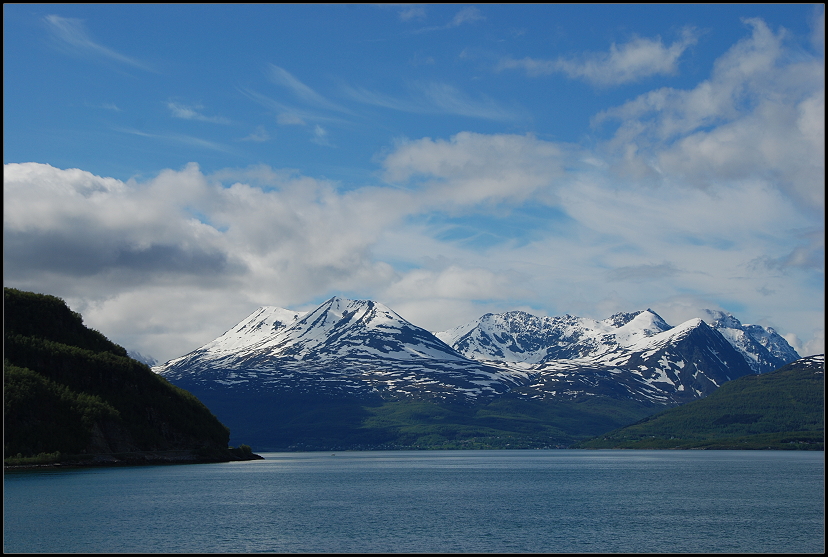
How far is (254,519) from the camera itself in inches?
3875

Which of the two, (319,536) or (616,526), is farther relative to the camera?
(616,526)

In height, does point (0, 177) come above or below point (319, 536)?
above

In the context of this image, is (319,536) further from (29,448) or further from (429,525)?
(29,448)

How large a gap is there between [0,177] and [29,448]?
154 meters

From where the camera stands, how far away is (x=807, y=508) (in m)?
112

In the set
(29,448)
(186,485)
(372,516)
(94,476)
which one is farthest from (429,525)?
(29,448)

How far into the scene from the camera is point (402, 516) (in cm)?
10131

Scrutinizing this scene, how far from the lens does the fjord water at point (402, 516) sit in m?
78.3

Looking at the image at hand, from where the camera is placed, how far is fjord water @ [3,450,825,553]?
78312mm

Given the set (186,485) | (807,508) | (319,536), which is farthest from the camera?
(186,485)

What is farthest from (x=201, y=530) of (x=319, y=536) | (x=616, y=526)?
(x=616, y=526)

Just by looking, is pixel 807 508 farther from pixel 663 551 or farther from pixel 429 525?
Answer: pixel 429 525

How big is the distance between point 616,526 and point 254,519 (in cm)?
4563

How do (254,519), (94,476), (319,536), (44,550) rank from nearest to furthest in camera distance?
(44,550) → (319,536) → (254,519) → (94,476)
